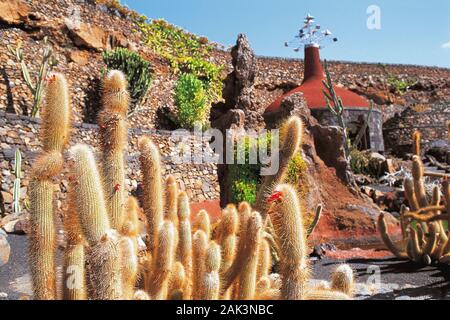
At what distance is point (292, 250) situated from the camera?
5.73 ft

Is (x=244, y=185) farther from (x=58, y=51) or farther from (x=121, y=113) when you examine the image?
(x=58, y=51)

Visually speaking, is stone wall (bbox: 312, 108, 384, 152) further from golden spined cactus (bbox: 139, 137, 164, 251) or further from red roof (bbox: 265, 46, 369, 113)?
golden spined cactus (bbox: 139, 137, 164, 251)

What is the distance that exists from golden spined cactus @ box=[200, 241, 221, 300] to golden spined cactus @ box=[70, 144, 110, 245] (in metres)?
0.53

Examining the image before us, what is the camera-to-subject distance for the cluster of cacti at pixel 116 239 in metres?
1.74

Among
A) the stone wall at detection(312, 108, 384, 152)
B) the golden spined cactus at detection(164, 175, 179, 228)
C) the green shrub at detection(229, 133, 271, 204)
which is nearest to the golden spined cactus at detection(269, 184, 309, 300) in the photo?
the golden spined cactus at detection(164, 175, 179, 228)

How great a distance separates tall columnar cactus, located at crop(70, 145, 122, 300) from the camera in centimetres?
168

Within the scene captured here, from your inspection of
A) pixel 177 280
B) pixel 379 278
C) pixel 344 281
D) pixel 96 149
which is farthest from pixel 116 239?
pixel 96 149

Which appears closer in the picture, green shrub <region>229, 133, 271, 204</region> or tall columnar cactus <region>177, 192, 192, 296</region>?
tall columnar cactus <region>177, 192, 192, 296</region>

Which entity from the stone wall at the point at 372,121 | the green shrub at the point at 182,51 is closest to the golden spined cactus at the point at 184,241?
the stone wall at the point at 372,121

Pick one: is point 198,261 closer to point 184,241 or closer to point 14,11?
point 184,241

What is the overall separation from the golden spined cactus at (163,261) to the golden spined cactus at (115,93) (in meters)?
0.60

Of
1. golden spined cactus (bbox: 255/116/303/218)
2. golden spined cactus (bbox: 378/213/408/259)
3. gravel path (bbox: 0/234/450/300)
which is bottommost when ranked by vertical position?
gravel path (bbox: 0/234/450/300)

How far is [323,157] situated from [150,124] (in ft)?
35.7
